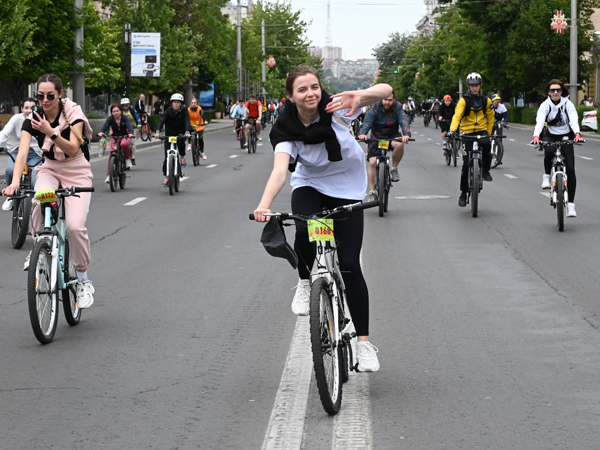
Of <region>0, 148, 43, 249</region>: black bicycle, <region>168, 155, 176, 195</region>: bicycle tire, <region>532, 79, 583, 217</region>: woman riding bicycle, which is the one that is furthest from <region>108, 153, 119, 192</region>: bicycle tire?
<region>532, 79, 583, 217</region>: woman riding bicycle

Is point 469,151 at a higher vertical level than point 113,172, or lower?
higher

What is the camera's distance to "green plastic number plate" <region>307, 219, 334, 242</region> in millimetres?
5477

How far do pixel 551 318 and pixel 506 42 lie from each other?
63.7m

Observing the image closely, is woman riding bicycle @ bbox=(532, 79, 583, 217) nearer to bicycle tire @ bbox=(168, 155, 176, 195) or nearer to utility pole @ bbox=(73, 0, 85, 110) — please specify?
bicycle tire @ bbox=(168, 155, 176, 195)

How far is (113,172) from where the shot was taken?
20.5 metres

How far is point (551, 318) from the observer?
8.02 meters

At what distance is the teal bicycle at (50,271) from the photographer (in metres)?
7.02

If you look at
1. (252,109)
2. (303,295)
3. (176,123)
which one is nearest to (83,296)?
(303,295)

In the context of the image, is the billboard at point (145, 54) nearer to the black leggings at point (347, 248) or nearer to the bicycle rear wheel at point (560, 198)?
the bicycle rear wheel at point (560, 198)

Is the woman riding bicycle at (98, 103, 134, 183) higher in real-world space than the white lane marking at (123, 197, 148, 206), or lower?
higher

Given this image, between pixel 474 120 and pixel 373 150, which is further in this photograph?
pixel 373 150

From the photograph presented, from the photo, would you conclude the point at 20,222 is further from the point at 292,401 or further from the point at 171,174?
the point at 292,401

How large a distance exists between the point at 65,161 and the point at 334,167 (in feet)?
8.92

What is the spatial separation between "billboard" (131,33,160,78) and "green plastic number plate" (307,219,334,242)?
4881 cm
